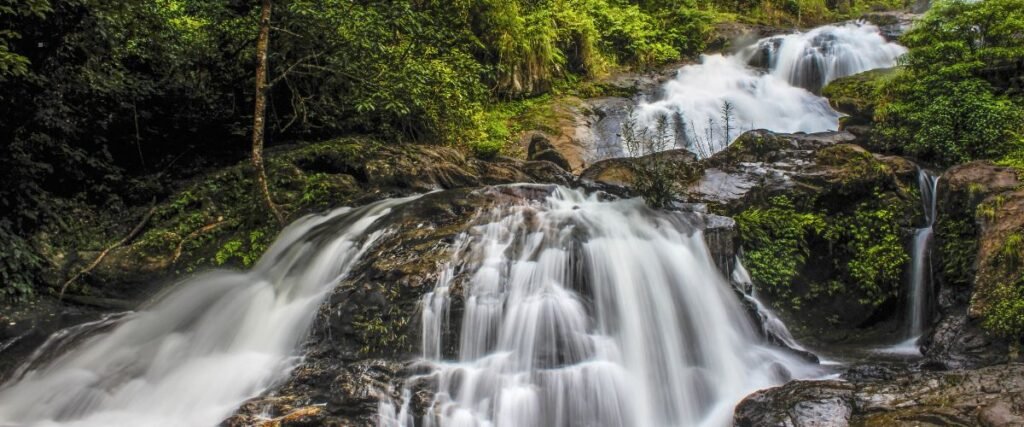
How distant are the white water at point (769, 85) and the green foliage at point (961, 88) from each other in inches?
135

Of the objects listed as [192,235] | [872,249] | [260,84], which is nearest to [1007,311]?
[872,249]

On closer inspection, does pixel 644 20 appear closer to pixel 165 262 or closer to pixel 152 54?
pixel 152 54

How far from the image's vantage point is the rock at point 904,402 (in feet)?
→ 10.6

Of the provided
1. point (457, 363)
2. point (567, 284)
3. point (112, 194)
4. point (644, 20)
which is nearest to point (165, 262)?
point (112, 194)

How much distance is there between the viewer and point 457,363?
4.76 meters

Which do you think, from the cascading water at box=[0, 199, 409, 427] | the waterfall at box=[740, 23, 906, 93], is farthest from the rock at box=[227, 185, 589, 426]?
the waterfall at box=[740, 23, 906, 93]

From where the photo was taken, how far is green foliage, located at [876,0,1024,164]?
7.30 meters

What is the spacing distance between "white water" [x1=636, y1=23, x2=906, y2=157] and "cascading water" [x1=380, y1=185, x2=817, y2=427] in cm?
640

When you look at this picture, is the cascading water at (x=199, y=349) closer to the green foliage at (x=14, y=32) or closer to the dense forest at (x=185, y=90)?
the dense forest at (x=185, y=90)

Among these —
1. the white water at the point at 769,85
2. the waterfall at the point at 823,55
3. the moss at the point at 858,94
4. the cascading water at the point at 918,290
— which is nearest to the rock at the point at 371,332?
the cascading water at the point at 918,290

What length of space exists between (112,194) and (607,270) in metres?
Answer: 6.90

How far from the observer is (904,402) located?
136 inches

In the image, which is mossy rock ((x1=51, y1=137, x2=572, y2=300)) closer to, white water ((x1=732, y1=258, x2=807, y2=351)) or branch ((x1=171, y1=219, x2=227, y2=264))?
branch ((x1=171, y1=219, x2=227, y2=264))

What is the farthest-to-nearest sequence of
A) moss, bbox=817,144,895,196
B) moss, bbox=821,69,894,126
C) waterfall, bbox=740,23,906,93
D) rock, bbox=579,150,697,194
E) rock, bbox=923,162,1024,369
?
1. waterfall, bbox=740,23,906,93
2. moss, bbox=821,69,894,126
3. rock, bbox=579,150,697,194
4. moss, bbox=817,144,895,196
5. rock, bbox=923,162,1024,369
